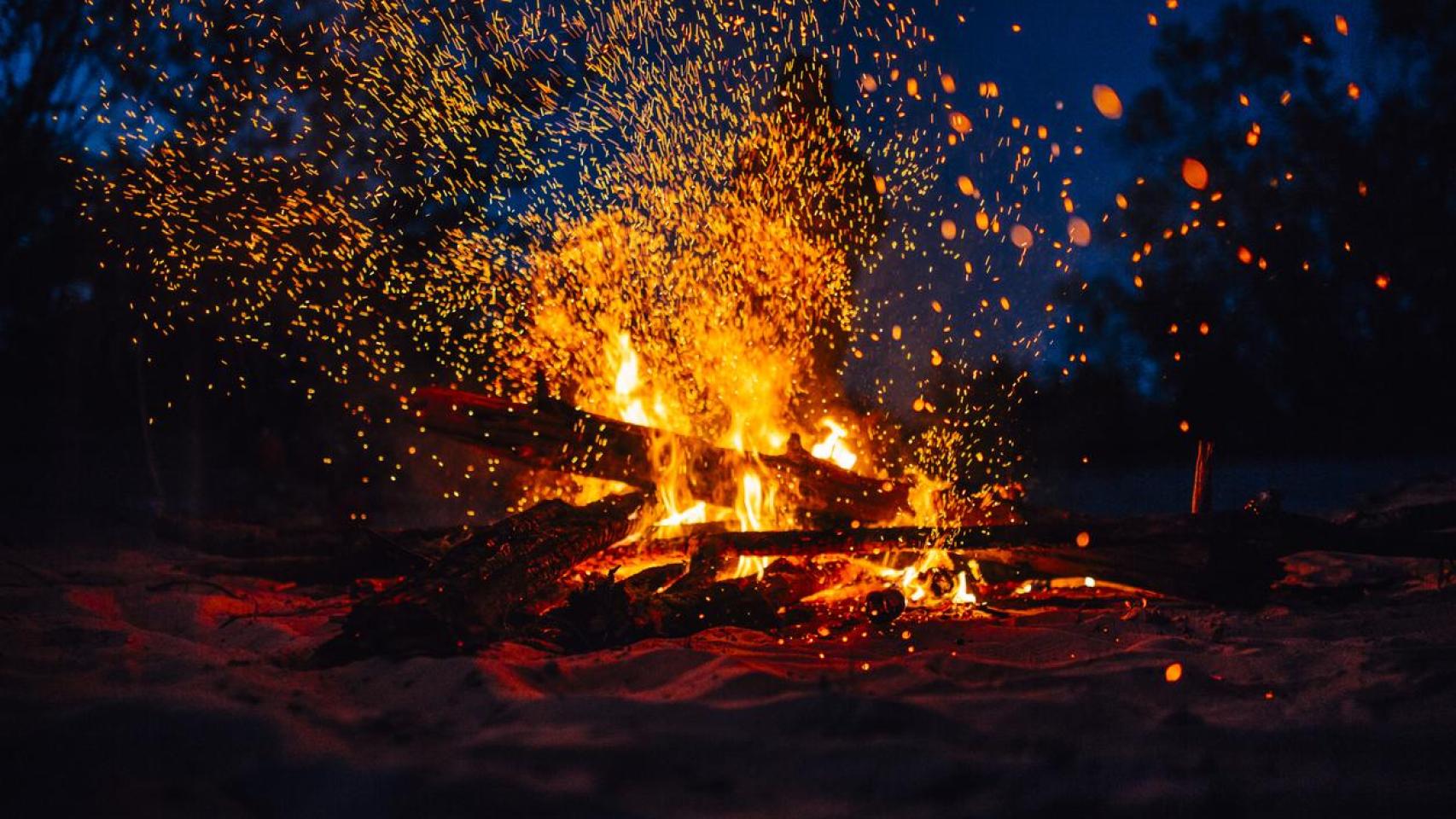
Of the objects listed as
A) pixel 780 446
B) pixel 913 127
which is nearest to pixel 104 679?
pixel 780 446

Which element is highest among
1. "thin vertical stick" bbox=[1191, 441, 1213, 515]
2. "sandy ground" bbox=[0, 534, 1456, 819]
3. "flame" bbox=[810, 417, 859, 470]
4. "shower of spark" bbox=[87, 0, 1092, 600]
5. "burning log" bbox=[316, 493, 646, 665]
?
"shower of spark" bbox=[87, 0, 1092, 600]

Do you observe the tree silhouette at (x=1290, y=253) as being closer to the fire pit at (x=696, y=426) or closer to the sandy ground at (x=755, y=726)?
the fire pit at (x=696, y=426)

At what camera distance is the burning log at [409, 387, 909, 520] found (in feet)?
19.1

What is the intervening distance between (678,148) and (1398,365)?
13812 mm

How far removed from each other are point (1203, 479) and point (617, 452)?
3915 millimetres

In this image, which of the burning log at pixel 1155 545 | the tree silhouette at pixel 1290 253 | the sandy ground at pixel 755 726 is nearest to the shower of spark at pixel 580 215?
the burning log at pixel 1155 545

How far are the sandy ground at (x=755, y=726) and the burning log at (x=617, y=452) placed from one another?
2.13 m

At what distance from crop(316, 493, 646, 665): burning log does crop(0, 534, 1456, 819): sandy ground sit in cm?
21

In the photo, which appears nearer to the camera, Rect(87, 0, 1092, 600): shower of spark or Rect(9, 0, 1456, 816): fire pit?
Rect(9, 0, 1456, 816): fire pit

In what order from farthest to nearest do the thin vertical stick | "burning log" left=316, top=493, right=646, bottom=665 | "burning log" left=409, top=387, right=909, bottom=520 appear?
"burning log" left=409, top=387, right=909, bottom=520, the thin vertical stick, "burning log" left=316, top=493, right=646, bottom=665

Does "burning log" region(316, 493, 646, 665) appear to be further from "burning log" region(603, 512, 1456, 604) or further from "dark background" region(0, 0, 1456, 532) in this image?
"dark background" region(0, 0, 1456, 532)

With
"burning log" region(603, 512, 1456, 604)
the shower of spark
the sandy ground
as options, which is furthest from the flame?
the sandy ground

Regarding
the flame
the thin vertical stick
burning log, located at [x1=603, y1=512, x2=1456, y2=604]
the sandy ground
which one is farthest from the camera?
the flame

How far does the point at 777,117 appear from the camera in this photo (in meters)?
9.45
